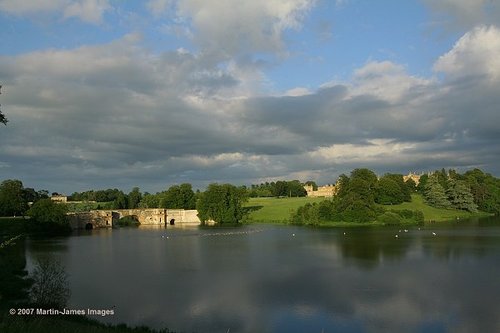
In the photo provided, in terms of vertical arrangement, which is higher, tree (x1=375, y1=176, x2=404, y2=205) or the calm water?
tree (x1=375, y1=176, x2=404, y2=205)

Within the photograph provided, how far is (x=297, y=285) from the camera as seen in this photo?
29.1 meters

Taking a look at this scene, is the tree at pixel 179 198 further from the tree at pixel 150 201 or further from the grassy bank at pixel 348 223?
the grassy bank at pixel 348 223

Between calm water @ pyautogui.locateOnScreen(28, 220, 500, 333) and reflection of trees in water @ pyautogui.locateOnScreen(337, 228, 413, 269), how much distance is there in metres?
0.10

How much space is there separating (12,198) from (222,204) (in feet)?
127

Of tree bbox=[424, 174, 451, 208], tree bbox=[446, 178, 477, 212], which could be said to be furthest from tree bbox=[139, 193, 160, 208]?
tree bbox=[446, 178, 477, 212]

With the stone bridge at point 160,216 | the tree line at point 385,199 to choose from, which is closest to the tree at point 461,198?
the tree line at point 385,199

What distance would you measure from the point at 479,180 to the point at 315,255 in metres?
84.6

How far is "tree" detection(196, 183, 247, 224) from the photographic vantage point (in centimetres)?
9831

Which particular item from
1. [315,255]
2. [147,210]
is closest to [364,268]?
[315,255]

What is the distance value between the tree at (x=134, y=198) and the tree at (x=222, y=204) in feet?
111

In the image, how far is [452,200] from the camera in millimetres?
98375

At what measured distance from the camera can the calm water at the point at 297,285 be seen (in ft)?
69.8

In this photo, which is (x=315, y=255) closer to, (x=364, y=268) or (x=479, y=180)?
(x=364, y=268)

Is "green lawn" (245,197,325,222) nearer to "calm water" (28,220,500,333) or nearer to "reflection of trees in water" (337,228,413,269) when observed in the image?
"reflection of trees in water" (337,228,413,269)
